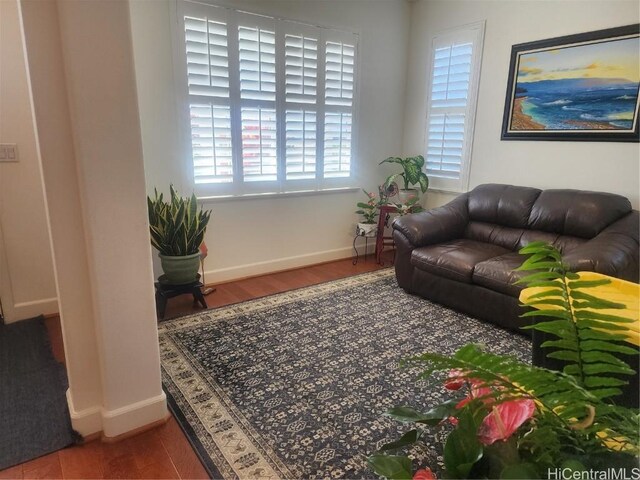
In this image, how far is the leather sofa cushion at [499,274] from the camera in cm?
269

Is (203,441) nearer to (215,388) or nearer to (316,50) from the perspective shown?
(215,388)

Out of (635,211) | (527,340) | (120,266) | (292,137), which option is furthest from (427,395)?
(292,137)

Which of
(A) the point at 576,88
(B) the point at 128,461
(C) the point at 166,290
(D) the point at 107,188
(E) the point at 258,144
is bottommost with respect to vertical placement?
(B) the point at 128,461

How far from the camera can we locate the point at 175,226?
2.83 meters

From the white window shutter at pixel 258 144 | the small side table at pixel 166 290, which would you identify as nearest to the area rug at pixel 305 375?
the small side table at pixel 166 290

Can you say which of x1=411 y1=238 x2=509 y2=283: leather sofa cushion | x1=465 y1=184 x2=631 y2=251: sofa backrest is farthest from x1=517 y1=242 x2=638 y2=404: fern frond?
x1=465 y1=184 x2=631 y2=251: sofa backrest

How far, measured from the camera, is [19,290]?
9.33 feet

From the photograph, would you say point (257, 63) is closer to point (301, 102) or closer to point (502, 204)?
point (301, 102)

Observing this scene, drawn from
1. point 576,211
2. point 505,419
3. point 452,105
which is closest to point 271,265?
point 452,105

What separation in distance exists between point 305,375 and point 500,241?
2.22 meters

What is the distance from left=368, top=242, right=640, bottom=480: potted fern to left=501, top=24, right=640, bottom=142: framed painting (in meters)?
3.12

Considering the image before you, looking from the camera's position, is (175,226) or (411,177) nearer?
(175,226)

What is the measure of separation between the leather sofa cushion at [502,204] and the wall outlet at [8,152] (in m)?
3.69

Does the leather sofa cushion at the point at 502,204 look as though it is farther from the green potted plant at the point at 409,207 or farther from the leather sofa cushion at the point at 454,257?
the green potted plant at the point at 409,207
